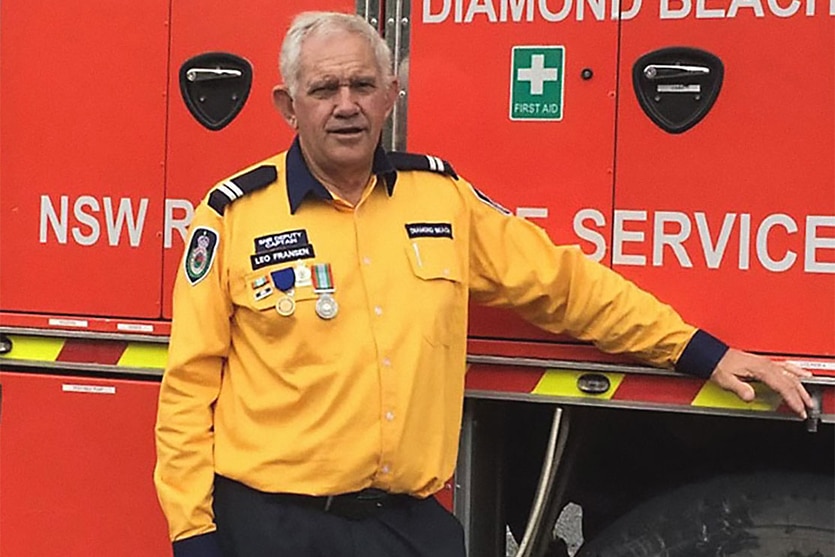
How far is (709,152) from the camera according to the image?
8.79ft

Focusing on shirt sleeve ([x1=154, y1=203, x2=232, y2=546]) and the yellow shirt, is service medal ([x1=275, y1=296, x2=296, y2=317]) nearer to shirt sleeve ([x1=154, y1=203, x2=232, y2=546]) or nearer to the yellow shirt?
the yellow shirt

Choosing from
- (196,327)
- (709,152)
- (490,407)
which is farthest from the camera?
(490,407)

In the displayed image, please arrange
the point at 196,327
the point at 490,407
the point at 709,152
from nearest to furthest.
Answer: the point at 196,327 < the point at 709,152 < the point at 490,407

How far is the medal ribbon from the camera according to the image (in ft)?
8.11

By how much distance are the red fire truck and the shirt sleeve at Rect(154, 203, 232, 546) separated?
1.71 ft

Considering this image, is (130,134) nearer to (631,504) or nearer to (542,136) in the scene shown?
(542,136)

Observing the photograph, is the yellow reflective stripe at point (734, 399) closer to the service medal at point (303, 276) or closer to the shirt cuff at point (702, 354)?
the shirt cuff at point (702, 354)

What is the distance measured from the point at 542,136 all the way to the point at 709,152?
14.1 inches

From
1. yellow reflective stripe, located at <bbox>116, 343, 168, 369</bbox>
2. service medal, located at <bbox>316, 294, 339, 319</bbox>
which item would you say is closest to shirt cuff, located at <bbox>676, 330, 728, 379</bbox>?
service medal, located at <bbox>316, 294, 339, 319</bbox>

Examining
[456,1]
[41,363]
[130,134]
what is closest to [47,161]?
[130,134]

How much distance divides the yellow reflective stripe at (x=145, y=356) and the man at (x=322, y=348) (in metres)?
0.51

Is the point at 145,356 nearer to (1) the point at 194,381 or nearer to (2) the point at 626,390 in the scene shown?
(1) the point at 194,381

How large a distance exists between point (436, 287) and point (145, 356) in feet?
2.86

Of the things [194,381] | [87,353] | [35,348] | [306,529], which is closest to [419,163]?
[194,381]
